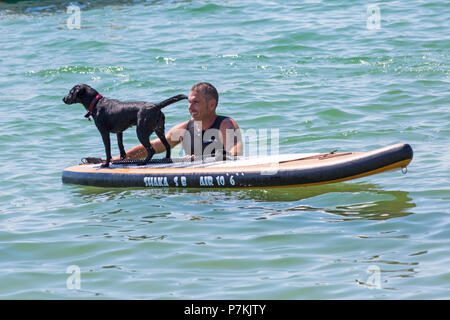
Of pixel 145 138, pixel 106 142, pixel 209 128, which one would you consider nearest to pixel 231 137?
pixel 209 128

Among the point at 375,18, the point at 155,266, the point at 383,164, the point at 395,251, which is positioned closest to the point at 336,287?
the point at 395,251

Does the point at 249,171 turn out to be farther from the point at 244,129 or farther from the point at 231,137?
the point at 244,129

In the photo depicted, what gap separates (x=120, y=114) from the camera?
838 cm

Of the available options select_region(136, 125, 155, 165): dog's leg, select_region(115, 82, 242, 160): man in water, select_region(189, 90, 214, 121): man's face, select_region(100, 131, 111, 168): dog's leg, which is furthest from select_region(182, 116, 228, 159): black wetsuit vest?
select_region(100, 131, 111, 168): dog's leg

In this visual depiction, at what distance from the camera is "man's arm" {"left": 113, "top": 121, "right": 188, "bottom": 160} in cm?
878

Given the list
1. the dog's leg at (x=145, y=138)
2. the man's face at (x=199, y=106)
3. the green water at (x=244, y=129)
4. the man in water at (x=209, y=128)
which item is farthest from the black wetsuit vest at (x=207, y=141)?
the green water at (x=244, y=129)

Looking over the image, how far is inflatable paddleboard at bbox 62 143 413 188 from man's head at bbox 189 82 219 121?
1.77 feet

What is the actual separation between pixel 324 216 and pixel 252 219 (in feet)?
2.24

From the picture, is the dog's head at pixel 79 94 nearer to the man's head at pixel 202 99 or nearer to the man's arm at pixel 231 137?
the man's head at pixel 202 99

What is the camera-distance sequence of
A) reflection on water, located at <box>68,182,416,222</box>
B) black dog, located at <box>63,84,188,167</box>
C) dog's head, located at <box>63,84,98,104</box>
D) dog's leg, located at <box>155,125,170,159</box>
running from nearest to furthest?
reflection on water, located at <box>68,182,416,222</box>, black dog, located at <box>63,84,188,167</box>, dog's head, located at <box>63,84,98,104</box>, dog's leg, located at <box>155,125,170,159</box>

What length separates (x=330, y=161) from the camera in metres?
7.75

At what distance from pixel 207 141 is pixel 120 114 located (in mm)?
1004

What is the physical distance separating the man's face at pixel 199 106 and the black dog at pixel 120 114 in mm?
157

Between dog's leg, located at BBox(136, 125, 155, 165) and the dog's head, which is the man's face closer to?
dog's leg, located at BBox(136, 125, 155, 165)
